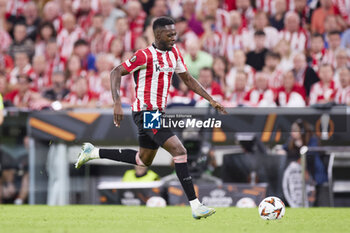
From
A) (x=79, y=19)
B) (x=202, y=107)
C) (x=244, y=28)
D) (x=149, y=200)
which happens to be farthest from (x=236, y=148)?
(x=79, y=19)

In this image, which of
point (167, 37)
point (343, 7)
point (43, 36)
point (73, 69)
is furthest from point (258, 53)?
point (167, 37)

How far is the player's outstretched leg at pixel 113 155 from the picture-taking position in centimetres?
930

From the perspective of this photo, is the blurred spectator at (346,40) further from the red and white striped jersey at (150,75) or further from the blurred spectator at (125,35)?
the red and white striped jersey at (150,75)

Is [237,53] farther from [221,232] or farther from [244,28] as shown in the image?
[221,232]

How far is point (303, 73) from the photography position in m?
13.4

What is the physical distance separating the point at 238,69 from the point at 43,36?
500 centimetres

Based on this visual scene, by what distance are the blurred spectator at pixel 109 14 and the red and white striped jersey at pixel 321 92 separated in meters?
5.29

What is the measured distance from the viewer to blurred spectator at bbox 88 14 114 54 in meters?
15.9

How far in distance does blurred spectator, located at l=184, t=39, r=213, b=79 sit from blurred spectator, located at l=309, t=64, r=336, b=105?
7.39 ft

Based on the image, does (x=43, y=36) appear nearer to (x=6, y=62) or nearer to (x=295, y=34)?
(x=6, y=62)

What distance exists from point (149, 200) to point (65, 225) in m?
3.75

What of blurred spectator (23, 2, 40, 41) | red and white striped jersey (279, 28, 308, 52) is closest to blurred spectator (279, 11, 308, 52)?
red and white striped jersey (279, 28, 308, 52)

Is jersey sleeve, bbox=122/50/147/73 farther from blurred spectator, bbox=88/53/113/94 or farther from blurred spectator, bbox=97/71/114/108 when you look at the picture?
blurred spectator, bbox=88/53/113/94

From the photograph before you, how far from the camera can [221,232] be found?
24.1 feet
